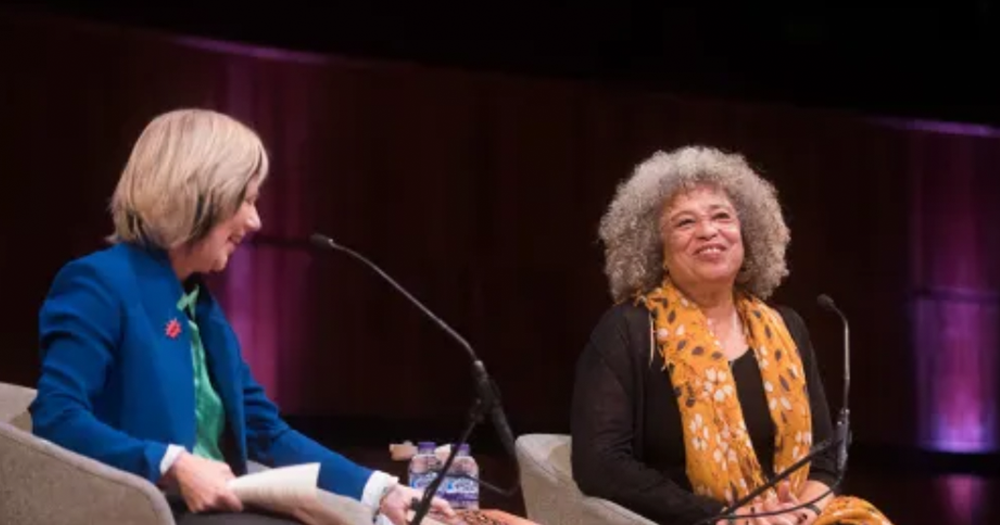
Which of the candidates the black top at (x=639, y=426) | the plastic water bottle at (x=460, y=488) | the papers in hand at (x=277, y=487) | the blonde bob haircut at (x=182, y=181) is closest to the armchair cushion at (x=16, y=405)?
the blonde bob haircut at (x=182, y=181)

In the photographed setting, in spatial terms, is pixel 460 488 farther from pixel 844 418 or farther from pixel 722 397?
pixel 844 418

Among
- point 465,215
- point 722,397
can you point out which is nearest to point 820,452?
point 722,397

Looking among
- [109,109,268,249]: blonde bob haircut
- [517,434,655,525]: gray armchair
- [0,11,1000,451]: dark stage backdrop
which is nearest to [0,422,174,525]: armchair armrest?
[109,109,268,249]: blonde bob haircut

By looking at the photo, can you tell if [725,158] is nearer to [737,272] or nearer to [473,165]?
[737,272]

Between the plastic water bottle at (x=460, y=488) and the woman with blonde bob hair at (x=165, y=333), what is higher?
the woman with blonde bob hair at (x=165, y=333)

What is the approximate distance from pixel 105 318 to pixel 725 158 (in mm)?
1683

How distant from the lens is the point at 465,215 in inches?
274

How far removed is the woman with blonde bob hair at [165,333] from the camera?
2199mm

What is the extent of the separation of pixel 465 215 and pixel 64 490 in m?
4.83

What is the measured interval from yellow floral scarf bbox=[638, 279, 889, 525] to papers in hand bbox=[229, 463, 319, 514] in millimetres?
1132

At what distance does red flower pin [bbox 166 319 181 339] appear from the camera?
231 centimetres

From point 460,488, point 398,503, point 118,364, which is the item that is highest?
point 118,364

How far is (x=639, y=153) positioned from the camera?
721 centimetres

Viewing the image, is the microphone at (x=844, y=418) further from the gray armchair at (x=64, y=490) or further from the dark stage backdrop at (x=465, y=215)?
the dark stage backdrop at (x=465, y=215)
